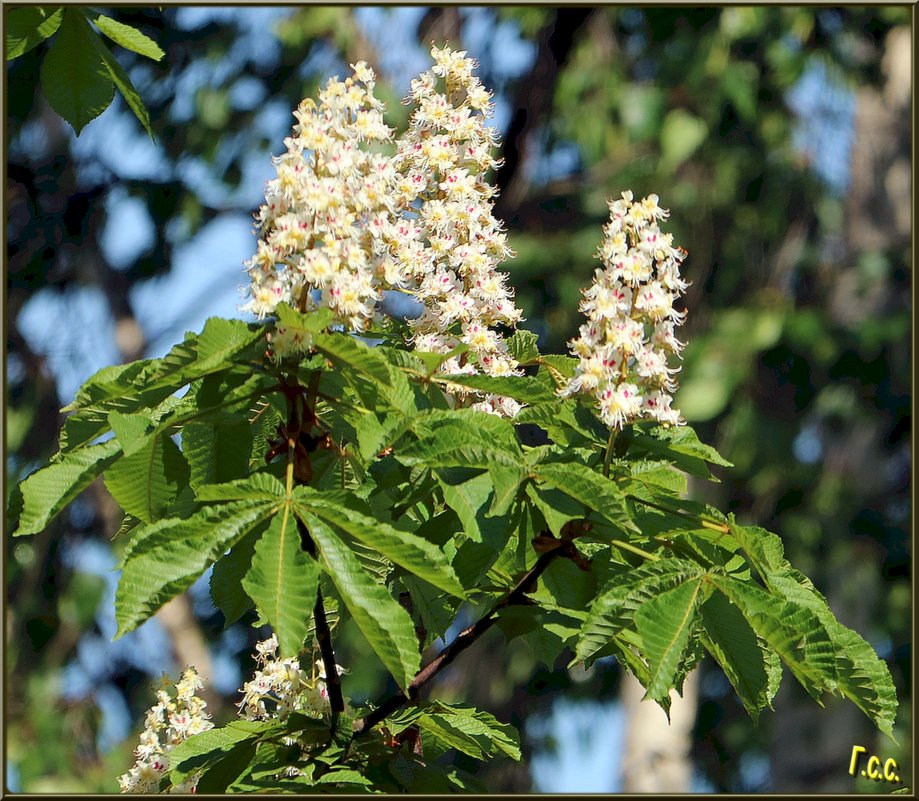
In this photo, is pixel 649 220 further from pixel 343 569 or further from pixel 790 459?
pixel 790 459

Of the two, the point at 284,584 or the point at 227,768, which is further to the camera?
the point at 227,768

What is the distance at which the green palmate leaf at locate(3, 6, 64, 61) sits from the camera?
89.7 inches

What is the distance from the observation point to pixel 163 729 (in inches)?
100

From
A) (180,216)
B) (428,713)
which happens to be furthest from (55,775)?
(428,713)

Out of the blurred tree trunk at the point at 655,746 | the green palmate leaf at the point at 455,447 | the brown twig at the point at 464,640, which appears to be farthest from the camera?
the blurred tree trunk at the point at 655,746

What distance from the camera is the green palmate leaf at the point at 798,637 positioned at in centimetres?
167

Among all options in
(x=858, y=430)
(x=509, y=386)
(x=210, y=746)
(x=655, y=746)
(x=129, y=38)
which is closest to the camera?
(x=509, y=386)

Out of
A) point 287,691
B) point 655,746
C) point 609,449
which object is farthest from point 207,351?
point 655,746

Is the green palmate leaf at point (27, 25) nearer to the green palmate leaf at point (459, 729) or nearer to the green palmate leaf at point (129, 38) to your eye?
the green palmate leaf at point (129, 38)

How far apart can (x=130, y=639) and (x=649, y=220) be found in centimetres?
632

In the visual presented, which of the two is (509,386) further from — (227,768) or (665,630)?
(227,768)

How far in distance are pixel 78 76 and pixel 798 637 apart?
1.58 metres

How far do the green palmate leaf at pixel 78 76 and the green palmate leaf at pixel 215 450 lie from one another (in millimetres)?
779

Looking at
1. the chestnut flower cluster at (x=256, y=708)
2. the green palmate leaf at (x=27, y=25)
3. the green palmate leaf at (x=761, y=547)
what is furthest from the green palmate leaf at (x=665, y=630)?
the green palmate leaf at (x=27, y=25)
